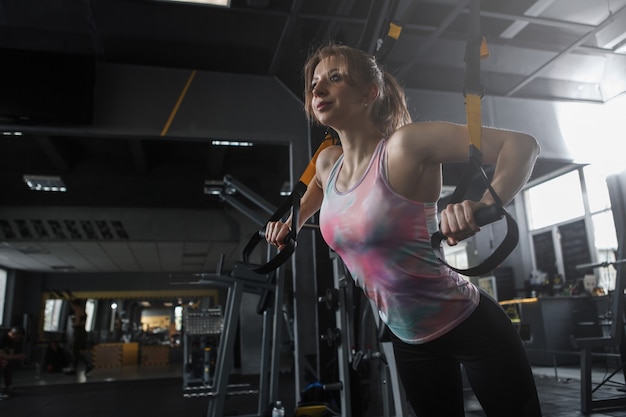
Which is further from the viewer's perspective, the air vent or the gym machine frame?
the air vent

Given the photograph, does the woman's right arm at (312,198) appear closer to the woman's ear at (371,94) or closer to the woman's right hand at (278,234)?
the woman's right hand at (278,234)

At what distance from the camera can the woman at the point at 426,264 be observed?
0.88m

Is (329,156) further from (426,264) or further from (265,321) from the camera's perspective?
(265,321)

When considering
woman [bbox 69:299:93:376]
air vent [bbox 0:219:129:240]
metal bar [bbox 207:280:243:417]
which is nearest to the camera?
metal bar [bbox 207:280:243:417]

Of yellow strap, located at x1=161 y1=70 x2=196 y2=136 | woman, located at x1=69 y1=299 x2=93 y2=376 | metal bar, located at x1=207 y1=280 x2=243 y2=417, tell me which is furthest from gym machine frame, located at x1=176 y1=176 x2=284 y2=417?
woman, located at x1=69 y1=299 x2=93 y2=376

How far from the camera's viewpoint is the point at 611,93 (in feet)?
18.4

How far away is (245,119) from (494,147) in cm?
410

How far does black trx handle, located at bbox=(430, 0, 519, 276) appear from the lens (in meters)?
0.72

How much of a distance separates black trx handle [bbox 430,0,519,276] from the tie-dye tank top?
0.05 metres

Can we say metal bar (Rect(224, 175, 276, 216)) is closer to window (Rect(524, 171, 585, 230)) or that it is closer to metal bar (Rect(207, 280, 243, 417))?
metal bar (Rect(207, 280, 243, 417))

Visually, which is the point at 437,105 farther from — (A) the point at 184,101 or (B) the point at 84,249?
(B) the point at 84,249

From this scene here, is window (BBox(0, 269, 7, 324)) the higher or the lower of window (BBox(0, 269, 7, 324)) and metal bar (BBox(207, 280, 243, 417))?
the higher

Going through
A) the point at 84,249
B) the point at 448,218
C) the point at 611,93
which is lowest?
the point at 448,218

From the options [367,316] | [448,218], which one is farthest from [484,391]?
[367,316]
